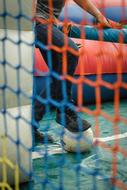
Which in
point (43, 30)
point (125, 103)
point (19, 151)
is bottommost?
point (125, 103)

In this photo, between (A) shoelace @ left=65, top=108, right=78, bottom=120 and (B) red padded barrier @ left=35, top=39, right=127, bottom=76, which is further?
(B) red padded barrier @ left=35, top=39, right=127, bottom=76

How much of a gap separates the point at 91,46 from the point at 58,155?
3.84 feet

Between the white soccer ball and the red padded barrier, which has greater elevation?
the red padded barrier

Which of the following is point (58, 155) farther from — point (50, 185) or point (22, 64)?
point (22, 64)

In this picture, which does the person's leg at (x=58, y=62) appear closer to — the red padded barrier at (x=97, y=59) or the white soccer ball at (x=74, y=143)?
the white soccer ball at (x=74, y=143)

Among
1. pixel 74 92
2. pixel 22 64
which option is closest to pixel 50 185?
pixel 22 64

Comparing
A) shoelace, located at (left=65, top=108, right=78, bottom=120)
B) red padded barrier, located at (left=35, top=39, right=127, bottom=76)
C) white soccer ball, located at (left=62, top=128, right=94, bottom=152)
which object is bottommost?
white soccer ball, located at (left=62, top=128, right=94, bottom=152)

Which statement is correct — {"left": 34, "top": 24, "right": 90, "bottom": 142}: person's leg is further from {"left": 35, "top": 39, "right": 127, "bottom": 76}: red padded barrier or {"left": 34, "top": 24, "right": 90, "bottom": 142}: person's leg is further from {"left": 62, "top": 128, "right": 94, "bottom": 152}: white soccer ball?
{"left": 35, "top": 39, "right": 127, "bottom": 76}: red padded barrier

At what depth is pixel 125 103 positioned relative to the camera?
2.63m

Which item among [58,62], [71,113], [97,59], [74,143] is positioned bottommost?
[74,143]

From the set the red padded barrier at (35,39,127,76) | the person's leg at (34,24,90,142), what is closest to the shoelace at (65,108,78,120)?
the person's leg at (34,24,90,142)

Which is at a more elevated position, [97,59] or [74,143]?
[97,59]

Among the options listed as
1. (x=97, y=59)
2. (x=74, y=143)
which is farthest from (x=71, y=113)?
(x=97, y=59)

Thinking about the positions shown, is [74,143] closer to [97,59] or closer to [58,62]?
[58,62]
